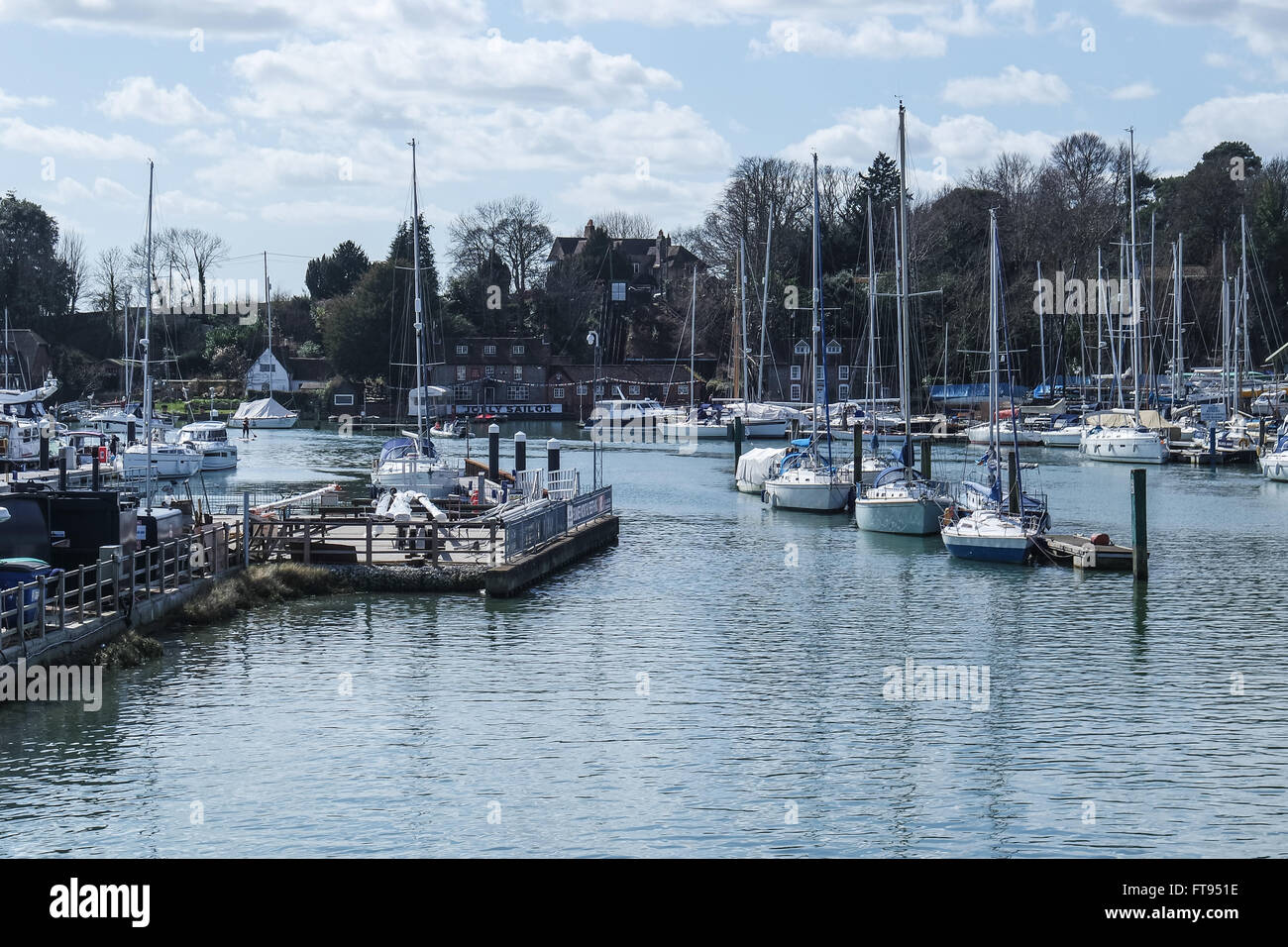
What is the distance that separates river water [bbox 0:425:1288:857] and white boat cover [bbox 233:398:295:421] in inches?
3364

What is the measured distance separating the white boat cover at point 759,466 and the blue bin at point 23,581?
39528 millimetres

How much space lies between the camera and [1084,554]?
38969mm

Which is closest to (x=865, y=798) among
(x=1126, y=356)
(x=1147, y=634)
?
(x=1147, y=634)

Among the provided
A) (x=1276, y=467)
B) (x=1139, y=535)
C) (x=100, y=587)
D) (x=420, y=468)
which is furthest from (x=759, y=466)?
(x=100, y=587)

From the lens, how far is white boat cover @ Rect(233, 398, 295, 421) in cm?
11919

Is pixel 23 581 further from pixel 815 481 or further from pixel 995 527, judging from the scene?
pixel 815 481

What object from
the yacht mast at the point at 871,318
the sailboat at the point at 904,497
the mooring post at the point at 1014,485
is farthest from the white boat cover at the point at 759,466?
the mooring post at the point at 1014,485

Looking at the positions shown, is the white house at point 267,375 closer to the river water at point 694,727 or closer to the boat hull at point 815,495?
the boat hull at point 815,495

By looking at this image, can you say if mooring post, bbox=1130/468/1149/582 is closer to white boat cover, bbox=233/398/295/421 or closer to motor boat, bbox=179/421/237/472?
motor boat, bbox=179/421/237/472

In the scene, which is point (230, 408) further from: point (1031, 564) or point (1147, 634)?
point (1147, 634)

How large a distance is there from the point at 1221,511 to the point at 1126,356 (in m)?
47.6

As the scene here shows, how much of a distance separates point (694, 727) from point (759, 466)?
132 ft

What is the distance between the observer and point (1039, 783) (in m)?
20.2
